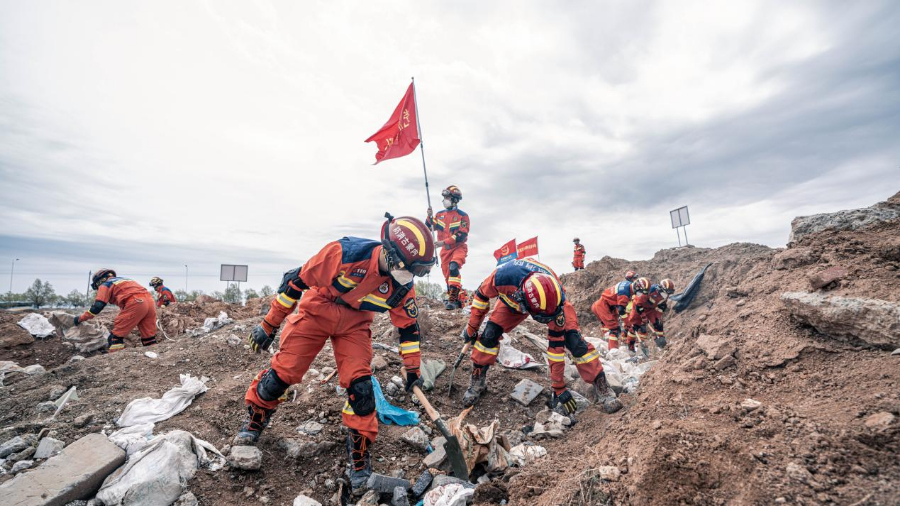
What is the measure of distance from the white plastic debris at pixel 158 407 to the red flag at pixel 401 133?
5.24 metres

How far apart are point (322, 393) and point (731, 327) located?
492 cm

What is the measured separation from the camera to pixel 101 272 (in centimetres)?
823

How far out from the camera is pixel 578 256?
17141mm

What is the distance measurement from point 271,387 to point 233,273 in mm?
13904

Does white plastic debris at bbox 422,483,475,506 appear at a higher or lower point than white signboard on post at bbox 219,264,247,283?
lower

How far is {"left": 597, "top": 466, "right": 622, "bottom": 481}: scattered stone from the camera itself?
7.05 ft

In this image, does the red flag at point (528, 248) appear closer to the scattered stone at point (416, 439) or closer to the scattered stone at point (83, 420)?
the scattered stone at point (416, 439)

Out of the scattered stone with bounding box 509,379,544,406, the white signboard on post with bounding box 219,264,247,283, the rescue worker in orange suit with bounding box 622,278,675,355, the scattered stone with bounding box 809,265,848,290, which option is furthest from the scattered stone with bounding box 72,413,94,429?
the white signboard on post with bounding box 219,264,247,283

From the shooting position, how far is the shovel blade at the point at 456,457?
3102mm

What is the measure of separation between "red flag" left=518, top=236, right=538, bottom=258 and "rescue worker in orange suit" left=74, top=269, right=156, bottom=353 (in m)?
9.91

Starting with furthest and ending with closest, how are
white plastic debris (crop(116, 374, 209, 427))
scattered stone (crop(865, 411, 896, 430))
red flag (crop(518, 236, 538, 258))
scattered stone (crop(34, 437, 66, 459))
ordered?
red flag (crop(518, 236, 538, 258)) < white plastic debris (crop(116, 374, 209, 427)) < scattered stone (crop(34, 437, 66, 459)) < scattered stone (crop(865, 411, 896, 430))

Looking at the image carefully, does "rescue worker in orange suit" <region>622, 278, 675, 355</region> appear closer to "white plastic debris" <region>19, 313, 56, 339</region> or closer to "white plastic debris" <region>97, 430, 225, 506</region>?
"white plastic debris" <region>97, 430, 225, 506</region>

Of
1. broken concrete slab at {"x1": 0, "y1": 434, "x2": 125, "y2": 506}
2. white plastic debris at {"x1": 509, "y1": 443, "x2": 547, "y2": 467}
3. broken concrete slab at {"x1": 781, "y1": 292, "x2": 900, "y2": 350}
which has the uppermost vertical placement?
broken concrete slab at {"x1": 781, "y1": 292, "x2": 900, "y2": 350}

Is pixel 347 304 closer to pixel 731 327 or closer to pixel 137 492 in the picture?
pixel 137 492
